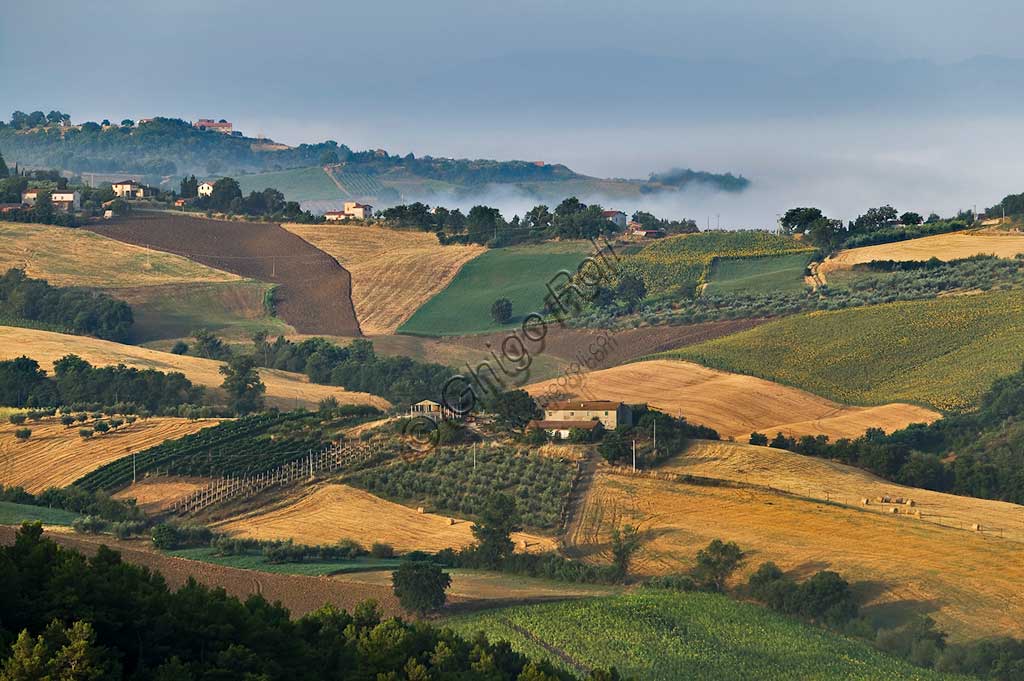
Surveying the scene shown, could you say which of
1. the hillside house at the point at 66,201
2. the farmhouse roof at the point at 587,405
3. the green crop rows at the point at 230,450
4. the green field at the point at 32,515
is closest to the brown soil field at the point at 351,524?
the green crop rows at the point at 230,450

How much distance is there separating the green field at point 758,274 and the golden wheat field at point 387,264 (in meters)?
22.7

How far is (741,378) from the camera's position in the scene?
10656cm

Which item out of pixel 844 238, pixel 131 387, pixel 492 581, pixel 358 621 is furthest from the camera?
pixel 844 238

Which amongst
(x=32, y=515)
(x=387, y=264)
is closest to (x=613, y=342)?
(x=387, y=264)

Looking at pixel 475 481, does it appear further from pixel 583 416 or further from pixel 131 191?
pixel 131 191

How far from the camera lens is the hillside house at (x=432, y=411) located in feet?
308

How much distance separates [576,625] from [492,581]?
23.2ft

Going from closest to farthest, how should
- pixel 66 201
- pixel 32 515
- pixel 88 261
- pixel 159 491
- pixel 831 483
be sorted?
pixel 32 515 → pixel 831 483 → pixel 159 491 → pixel 88 261 → pixel 66 201

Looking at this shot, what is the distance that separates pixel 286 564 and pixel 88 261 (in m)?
75.6

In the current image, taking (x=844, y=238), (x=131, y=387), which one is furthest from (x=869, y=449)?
(x=844, y=238)

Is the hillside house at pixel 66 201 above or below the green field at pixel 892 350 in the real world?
above

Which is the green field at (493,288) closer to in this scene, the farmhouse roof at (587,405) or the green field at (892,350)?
the green field at (892,350)

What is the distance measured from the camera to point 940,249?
13788cm

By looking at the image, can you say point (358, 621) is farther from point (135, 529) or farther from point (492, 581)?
point (135, 529)
